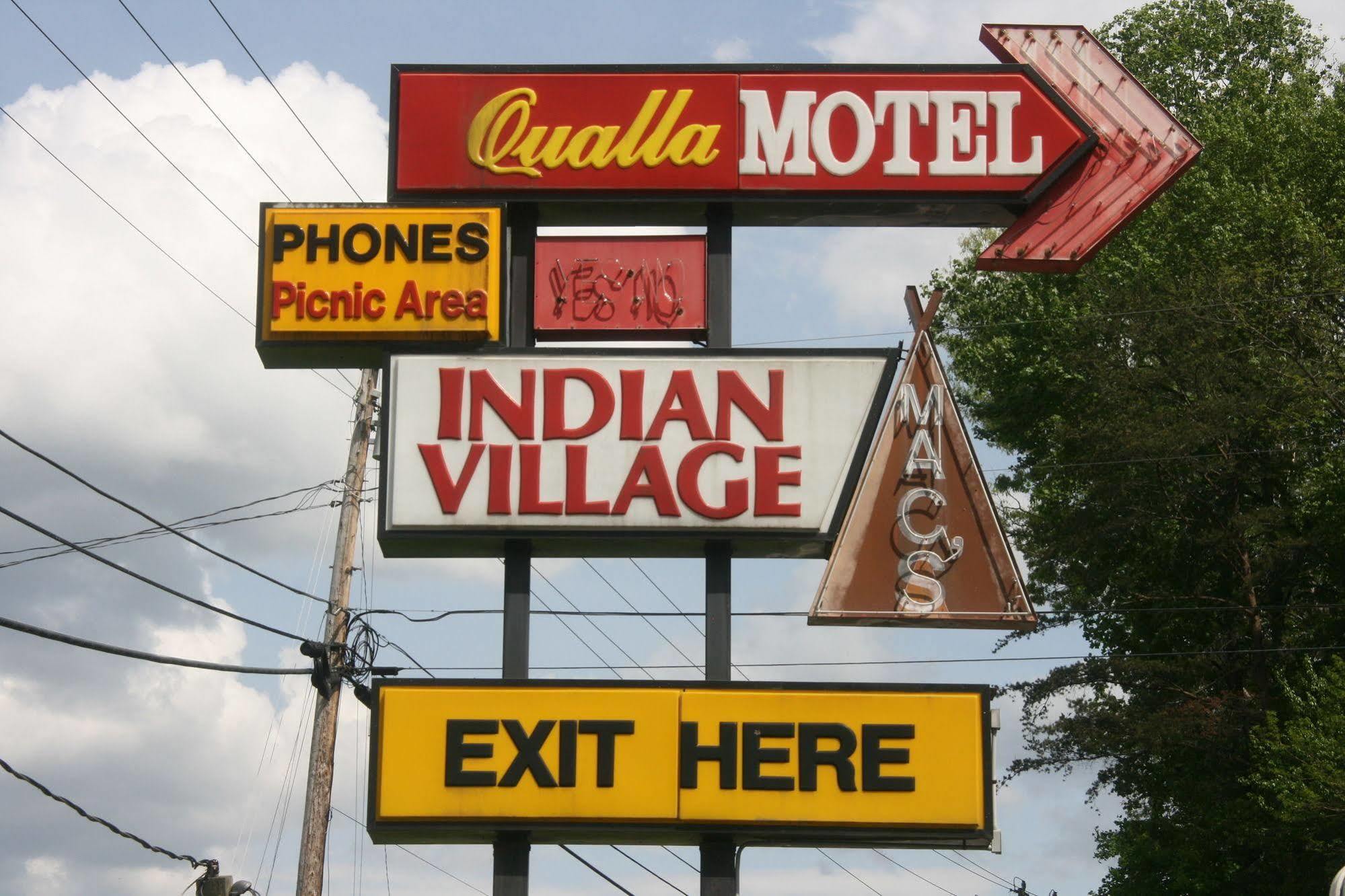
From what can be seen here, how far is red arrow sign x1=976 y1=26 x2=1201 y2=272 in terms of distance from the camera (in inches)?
614

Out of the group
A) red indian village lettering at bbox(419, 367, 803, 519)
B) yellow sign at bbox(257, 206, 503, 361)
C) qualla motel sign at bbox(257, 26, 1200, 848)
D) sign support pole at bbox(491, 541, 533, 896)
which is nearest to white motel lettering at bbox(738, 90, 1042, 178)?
qualla motel sign at bbox(257, 26, 1200, 848)

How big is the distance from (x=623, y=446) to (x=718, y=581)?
4.52 feet

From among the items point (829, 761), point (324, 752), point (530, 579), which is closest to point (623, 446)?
point (530, 579)

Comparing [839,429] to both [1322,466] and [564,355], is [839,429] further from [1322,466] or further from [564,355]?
[1322,466]

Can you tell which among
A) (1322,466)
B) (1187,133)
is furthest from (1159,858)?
(1187,133)

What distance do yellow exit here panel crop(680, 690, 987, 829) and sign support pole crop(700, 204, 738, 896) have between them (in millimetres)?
408

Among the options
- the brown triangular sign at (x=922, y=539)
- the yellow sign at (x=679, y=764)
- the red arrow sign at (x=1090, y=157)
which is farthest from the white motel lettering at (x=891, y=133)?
the yellow sign at (x=679, y=764)

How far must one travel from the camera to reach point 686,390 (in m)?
15.0

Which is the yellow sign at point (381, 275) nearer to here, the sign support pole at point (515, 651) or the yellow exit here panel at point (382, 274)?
the yellow exit here panel at point (382, 274)

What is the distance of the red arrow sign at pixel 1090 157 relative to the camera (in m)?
15.6

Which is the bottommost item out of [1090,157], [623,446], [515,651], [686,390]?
[515,651]

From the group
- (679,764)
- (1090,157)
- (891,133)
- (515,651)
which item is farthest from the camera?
(1090,157)

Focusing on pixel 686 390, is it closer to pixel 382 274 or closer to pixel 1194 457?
pixel 382 274

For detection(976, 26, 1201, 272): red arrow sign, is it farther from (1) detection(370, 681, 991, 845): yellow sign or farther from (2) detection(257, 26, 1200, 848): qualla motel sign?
(1) detection(370, 681, 991, 845): yellow sign
